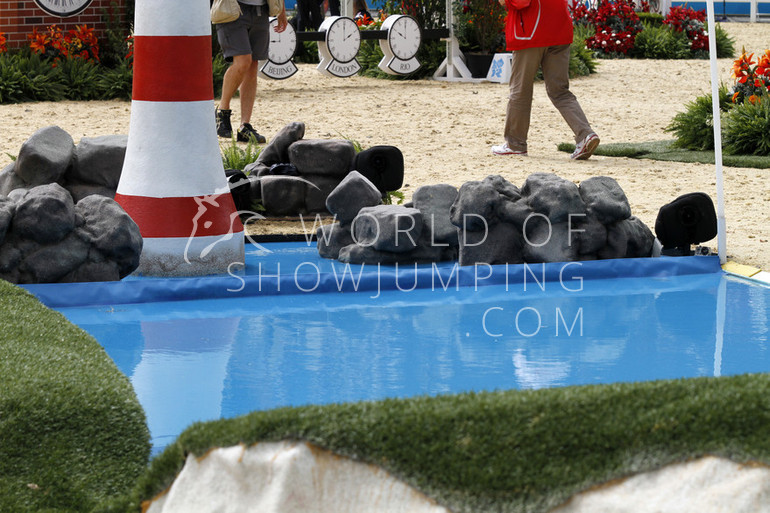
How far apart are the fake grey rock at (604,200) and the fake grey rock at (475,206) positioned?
0.42 meters

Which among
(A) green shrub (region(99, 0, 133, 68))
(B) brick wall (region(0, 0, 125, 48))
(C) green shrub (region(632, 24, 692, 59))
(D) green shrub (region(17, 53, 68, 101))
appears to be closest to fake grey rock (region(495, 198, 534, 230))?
(D) green shrub (region(17, 53, 68, 101))

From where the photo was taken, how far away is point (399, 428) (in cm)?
190

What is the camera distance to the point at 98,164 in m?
5.14

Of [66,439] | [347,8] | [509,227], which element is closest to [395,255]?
[509,227]

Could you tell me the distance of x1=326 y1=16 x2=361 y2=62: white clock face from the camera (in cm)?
1352

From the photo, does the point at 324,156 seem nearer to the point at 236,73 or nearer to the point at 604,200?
the point at 604,200

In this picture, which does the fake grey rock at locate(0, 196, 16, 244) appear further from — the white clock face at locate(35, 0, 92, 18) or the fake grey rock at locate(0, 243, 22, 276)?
the white clock face at locate(35, 0, 92, 18)

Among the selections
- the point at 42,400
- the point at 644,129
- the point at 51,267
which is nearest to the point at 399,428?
the point at 42,400

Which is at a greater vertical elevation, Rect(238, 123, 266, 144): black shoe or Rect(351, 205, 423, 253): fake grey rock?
Rect(238, 123, 266, 144): black shoe

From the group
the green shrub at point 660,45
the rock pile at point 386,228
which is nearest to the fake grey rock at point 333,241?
the rock pile at point 386,228

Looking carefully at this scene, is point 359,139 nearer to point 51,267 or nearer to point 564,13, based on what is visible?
point 564,13

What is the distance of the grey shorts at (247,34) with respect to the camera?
838 centimetres

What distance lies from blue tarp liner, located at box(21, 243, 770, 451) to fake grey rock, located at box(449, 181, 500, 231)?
8.5 inches

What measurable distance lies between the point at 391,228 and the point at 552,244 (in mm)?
704
